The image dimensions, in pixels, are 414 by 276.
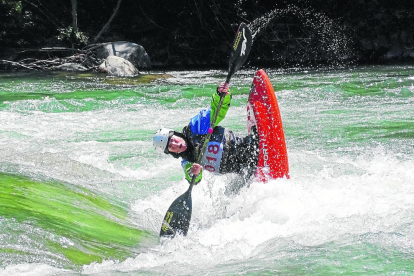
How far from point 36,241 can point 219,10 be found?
46.4 feet

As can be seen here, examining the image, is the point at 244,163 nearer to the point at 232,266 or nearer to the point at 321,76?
the point at 232,266

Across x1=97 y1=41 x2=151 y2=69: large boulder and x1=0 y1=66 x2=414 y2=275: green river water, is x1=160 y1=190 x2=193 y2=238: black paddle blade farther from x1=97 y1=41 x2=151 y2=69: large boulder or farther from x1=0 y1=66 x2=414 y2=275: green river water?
x1=97 y1=41 x2=151 y2=69: large boulder

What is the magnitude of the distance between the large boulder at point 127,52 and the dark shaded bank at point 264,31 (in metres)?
1.21

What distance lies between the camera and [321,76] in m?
12.4

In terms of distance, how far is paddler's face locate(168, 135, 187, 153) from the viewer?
4304mm

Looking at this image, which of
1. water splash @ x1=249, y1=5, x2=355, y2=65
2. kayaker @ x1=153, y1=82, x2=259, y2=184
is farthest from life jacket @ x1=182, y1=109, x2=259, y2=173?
water splash @ x1=249, y1=5, x2=355, y2=65

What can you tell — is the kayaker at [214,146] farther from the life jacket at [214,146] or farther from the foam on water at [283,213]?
the foam on water at [283,213]

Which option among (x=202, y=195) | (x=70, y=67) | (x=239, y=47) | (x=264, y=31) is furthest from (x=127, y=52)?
(x=202, y=195)

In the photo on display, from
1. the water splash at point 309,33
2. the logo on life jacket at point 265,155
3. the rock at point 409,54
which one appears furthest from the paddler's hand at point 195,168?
the rock at point 409,54

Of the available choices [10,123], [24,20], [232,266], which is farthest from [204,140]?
[24,20]

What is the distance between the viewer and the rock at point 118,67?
1344 centimetres

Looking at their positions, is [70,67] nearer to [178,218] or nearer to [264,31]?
[264,31]

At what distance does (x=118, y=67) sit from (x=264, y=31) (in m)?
5.30

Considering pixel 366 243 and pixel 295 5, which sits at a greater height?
pixel 295 5
